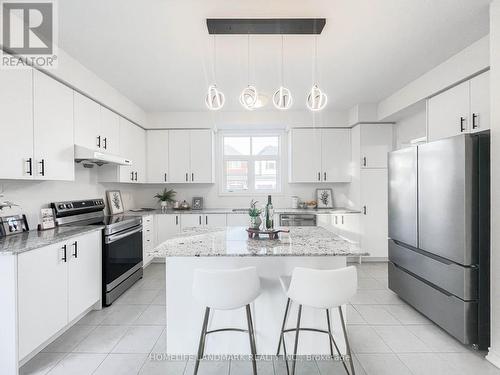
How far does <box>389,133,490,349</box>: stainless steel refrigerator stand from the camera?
6.97 ft

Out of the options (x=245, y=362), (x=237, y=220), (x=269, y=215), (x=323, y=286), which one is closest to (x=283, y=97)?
(x=269, y=215)

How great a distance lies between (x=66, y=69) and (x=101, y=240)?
1763 mm

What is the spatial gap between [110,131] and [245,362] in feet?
10.6

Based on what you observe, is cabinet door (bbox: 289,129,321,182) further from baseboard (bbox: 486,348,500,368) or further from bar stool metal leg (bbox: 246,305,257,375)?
bar stool metal leg (bbox: 246,305,257,375)

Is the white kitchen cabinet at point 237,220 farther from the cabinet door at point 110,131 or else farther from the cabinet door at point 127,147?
the cabinet door at point 110,131

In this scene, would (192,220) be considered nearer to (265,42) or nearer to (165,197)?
(165,197)

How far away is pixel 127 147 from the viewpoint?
13.7 feet

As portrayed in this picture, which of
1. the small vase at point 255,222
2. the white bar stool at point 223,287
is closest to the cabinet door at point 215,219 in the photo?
the small vase at point 255,222

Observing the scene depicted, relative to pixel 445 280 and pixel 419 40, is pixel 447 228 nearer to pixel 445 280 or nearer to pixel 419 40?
pixel 445 280

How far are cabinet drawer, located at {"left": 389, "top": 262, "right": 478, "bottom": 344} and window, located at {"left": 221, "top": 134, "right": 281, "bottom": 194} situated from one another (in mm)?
2803

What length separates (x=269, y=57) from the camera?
2.79m

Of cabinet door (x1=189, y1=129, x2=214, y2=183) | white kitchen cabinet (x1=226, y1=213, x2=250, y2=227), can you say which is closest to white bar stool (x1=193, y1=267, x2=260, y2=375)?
white kitchen cabinet (x1=226, y1=213, x2=250, y2=227)

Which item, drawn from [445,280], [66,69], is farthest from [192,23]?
[445,280]

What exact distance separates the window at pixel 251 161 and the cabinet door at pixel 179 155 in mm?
747
